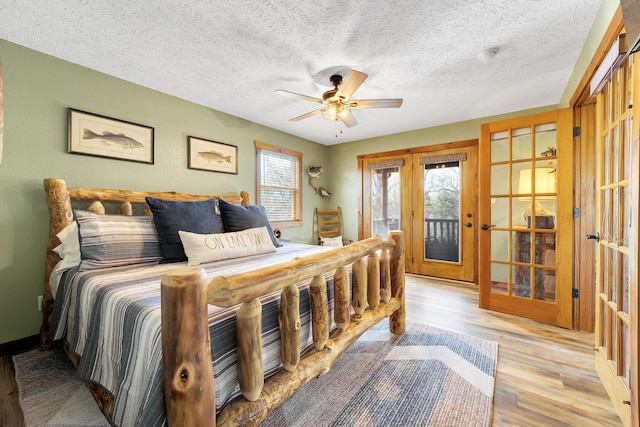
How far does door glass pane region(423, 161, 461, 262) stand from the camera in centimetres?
416

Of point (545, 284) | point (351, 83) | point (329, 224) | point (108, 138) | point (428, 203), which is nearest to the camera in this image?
point (351, 83)

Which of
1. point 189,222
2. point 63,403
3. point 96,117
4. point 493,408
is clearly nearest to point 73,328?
point 63,403

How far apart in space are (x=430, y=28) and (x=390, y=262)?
5.68ft

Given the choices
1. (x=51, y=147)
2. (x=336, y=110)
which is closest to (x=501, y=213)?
(x=336, y=110)

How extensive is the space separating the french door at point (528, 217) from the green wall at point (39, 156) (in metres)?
3.47

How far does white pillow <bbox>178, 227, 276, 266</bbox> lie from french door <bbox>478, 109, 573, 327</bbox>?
230cm

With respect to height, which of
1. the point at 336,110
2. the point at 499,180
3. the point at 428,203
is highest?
the point at 336,110

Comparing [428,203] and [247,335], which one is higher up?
[428,203]

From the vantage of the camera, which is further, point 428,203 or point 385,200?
point 385,200

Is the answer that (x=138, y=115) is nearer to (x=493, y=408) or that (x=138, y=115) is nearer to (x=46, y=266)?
(x=46, y=266)

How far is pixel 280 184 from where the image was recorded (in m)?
4.34

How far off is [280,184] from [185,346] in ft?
11.8

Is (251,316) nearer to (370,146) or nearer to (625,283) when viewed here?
(625,283)

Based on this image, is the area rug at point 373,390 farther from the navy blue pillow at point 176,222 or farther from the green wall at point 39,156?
the navy blue pillow at point 176,222
